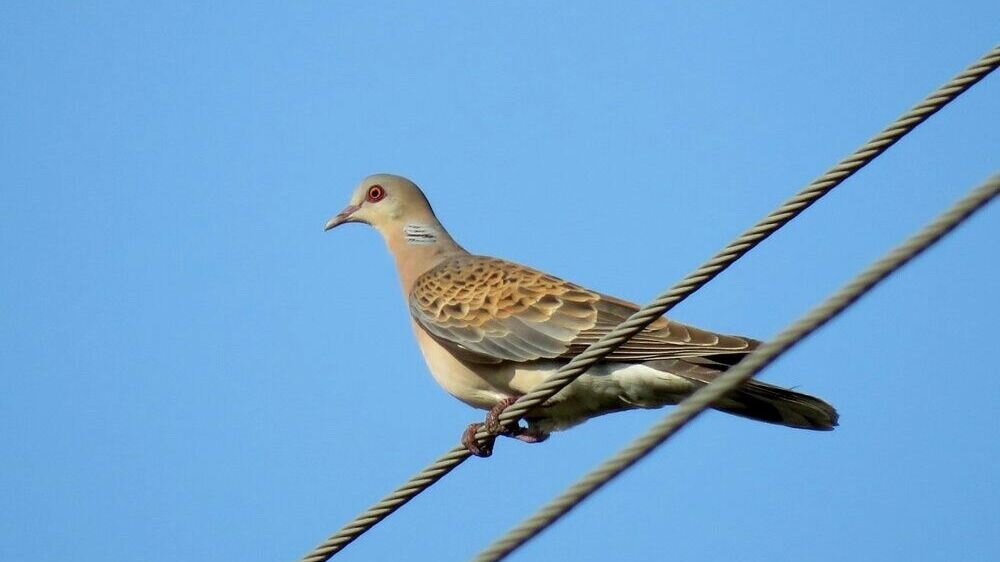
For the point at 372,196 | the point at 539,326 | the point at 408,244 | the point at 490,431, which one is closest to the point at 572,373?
the point at 490,431

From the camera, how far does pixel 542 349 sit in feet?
22.4

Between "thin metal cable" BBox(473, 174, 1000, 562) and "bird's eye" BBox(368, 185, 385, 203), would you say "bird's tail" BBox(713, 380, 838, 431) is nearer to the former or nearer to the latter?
"thin metal cable" BBox(473, 174, 1000, 562)

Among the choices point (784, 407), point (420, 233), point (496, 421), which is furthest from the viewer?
point (420, 233)

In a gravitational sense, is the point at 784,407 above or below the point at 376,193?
below

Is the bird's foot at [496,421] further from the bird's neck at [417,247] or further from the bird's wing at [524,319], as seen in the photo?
the bird's neck at [417,247]

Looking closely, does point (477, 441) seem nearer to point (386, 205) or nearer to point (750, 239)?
point (750, 239)

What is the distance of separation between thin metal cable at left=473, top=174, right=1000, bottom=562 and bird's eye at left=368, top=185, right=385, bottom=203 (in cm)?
546

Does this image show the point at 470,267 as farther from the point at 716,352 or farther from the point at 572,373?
the point at 572,373

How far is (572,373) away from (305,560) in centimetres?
105

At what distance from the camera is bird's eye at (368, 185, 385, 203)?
29.7ft

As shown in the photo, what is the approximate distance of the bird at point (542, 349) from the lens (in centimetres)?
605

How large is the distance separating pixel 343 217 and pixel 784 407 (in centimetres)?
411

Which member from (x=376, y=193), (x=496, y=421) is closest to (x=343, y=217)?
(x=376, y=193)

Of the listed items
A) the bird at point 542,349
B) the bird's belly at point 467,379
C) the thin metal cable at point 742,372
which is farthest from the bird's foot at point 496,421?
the thin metal cable at point 742,372
